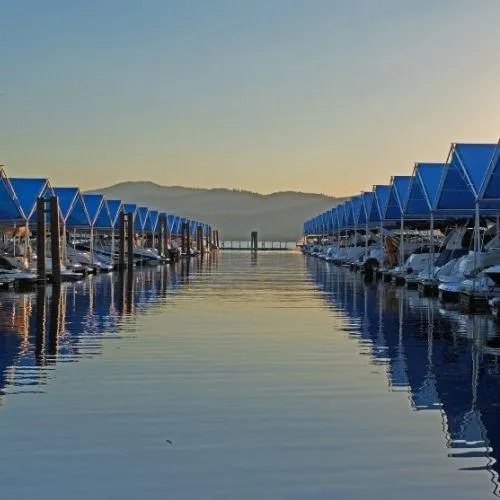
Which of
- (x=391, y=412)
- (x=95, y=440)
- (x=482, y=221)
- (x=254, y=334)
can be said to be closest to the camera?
(x=95, y=440)

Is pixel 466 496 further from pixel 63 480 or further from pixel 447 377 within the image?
pixel 447 377

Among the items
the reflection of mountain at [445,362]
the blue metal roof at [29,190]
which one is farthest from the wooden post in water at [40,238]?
the reflection of mountain at [445,362]

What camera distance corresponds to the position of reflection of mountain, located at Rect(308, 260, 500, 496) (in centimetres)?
1058

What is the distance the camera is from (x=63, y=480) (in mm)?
8672

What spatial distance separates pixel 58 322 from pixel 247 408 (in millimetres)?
12402

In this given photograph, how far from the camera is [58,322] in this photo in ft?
77.2

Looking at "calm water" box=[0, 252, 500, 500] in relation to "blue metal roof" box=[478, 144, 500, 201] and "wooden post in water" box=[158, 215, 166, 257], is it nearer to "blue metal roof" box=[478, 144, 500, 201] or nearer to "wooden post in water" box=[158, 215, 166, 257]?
"blue metal roof" box=[478, 144, 500, 201]

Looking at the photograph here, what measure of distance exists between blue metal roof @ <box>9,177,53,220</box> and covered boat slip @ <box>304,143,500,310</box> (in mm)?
17854

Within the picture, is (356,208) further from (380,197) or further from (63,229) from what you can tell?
(63,229)

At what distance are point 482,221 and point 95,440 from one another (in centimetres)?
3416

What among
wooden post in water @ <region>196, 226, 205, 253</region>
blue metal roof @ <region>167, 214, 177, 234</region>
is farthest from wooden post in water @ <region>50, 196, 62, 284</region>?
wooden post in water @ <region>196, 226, 205, 253</region>

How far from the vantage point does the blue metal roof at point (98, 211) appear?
62062mm

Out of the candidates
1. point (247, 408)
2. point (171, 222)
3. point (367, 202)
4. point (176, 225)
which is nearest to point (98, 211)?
point (367, 202)


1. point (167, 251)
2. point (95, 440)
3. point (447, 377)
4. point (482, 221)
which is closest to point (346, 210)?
point (167, 251)
